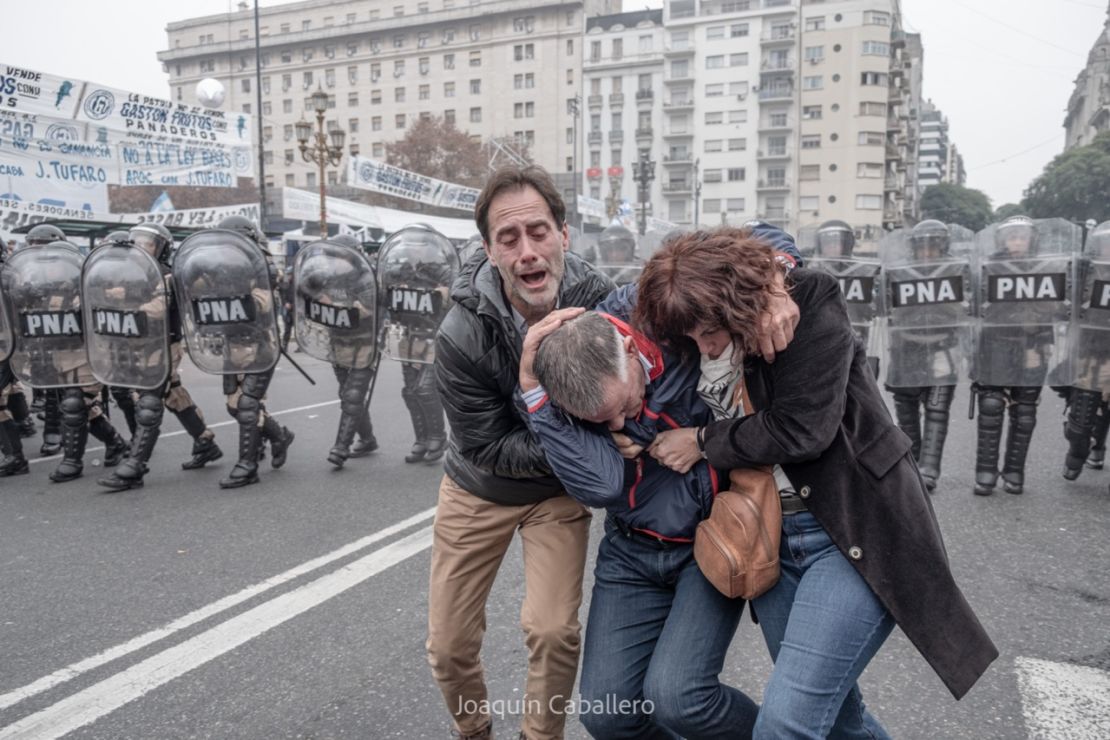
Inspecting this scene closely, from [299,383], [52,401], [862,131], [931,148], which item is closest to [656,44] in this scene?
[862,131]

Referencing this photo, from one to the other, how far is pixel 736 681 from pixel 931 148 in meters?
161

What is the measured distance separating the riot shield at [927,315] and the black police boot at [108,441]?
6266 mm

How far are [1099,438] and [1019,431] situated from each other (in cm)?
117

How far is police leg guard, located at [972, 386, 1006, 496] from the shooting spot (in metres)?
5.66

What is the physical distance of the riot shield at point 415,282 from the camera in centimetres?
662

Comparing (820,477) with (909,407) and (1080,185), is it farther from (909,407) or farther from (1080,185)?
(1080,185)

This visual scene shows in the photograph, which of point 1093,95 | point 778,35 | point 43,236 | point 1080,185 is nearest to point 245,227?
point 43,236

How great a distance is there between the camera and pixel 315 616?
→ 365 cm

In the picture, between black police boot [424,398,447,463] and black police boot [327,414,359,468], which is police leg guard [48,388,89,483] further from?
black police boot [424,398,447,463]

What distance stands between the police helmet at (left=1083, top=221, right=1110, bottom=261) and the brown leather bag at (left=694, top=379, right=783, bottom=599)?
15.4 ft

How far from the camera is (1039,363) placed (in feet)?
18.3

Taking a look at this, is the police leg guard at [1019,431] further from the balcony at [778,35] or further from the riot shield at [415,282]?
the balcony at [778,35]

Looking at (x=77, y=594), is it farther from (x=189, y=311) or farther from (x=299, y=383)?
(x=299, y=383)

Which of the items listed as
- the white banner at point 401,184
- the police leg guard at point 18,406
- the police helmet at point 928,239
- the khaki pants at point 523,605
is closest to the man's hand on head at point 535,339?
the khaki pants at point 523,605
